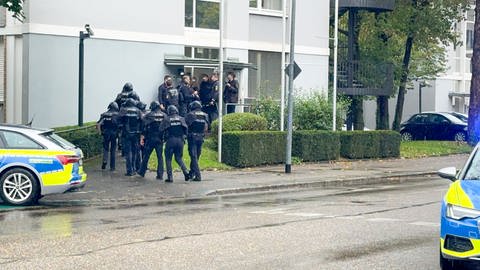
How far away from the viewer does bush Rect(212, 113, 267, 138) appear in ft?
82.3

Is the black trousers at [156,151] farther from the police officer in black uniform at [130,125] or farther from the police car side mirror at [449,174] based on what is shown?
the police car side mirror at [449,174]

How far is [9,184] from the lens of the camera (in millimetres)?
15453

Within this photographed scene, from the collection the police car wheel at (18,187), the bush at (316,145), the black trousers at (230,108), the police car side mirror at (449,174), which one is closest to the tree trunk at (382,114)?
the bush at (316,145)

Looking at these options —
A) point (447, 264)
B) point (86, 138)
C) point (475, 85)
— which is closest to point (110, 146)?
point (86, 138)

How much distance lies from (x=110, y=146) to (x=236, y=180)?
10.9ft

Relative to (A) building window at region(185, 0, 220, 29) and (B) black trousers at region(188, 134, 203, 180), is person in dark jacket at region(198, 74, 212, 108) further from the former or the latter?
(B) black trousers at region(188, 134, 203, 180)

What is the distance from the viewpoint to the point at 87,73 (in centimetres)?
2702

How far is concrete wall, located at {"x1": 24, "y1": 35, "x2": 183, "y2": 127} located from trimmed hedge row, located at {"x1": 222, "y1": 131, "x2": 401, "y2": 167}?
17.8 ft

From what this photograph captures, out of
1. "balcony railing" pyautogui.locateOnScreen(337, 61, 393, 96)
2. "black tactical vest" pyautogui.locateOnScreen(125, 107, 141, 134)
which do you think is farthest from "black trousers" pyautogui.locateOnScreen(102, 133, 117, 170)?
"balcony railing" pyautogui.locateOnScreen(337, 61, 393, 96)

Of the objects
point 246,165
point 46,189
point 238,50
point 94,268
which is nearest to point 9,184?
point 46,189

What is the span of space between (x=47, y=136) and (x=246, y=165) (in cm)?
880

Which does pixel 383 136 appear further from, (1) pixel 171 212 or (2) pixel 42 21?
(1) pixel 171 212

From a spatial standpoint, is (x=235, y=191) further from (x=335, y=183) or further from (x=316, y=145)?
(x=316, y=145)

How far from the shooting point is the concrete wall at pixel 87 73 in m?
26.0
